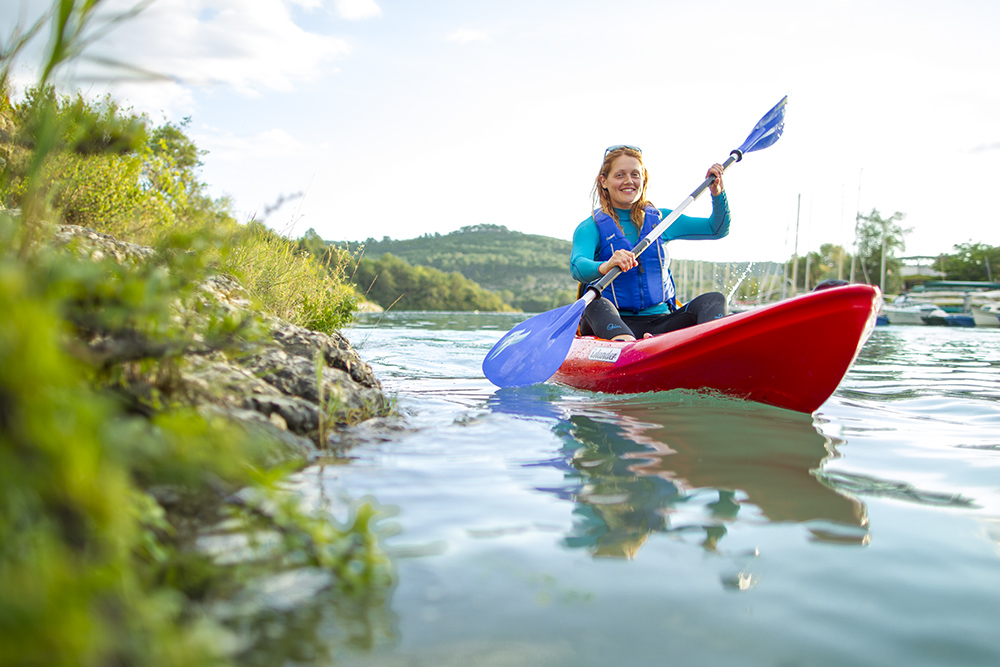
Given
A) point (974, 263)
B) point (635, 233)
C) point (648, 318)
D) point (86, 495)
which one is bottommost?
point (86, 495)

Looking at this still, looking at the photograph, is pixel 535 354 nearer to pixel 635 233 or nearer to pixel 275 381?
pixel 635 233

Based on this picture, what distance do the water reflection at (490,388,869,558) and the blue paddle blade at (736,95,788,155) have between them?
2448 millimetres

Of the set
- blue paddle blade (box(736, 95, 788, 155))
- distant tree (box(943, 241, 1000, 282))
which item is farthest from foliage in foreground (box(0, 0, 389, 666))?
distant tree (box(943, 241, 1000, 282))

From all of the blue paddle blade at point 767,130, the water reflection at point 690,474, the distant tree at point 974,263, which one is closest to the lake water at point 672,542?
the water reflection at point 690,474

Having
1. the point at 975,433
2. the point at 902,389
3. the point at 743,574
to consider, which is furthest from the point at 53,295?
the point at 902,389

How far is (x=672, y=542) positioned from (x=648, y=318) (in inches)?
134

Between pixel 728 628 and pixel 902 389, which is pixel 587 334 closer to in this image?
pixel 902 389

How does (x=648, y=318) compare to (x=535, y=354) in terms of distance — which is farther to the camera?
(x=648, y=318)

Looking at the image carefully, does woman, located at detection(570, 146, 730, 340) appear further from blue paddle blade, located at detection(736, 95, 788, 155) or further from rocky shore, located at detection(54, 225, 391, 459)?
rocky shore, located at detection(54, 225, 391, 459)

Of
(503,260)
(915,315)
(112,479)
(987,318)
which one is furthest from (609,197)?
(503,260)

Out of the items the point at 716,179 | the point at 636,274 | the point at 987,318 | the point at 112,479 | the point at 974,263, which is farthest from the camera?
the point at 974,263

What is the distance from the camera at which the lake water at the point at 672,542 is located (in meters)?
1.17

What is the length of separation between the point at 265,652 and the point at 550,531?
0.79 metres

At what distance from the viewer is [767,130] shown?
5.08 meters
